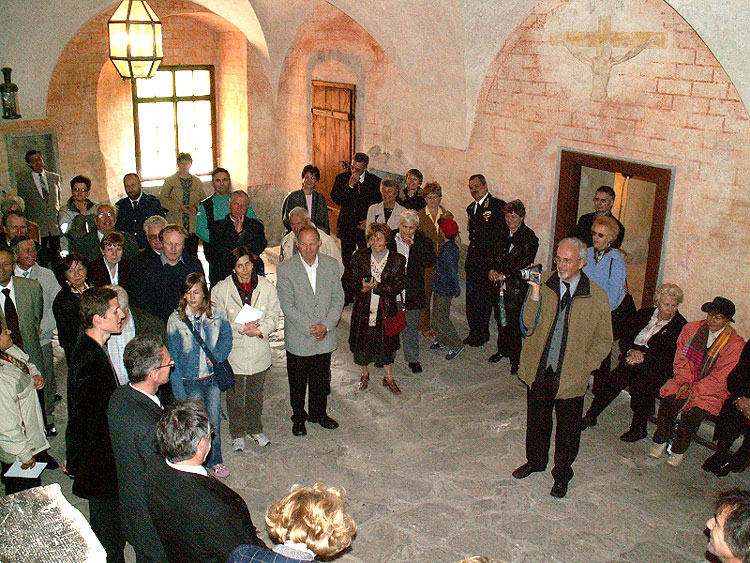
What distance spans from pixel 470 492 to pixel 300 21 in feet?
27.4

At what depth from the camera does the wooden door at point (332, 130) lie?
11.0m

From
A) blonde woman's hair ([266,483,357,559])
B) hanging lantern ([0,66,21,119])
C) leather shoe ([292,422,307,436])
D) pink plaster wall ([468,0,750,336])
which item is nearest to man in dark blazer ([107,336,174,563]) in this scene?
blonde woman's hair ([266,483,357,559])

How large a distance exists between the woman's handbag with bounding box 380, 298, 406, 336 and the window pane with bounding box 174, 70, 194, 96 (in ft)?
27.1

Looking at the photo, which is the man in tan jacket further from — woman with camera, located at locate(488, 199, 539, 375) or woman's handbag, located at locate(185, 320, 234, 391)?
woman's handbag, located at locate(185, 320, 234, 391)

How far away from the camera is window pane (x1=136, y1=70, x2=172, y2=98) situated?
12.9 metres

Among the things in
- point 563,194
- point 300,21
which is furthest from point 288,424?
point 300,21

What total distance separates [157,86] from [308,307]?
875 cm

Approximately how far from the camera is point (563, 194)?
8016 mm

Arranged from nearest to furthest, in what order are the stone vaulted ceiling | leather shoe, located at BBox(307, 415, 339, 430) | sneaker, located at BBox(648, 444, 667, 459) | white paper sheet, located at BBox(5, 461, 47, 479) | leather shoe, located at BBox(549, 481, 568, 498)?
white paper sheet, located at BBox(5, 461, 47, 479)
leather shoe, located at BBox(549, 481, 568, 498)
sneaker, located at BBox(648, 444, 667, 459)
leather shoe, located at BBox(307, 415, 339, 430)
the stone vaulted ceiling

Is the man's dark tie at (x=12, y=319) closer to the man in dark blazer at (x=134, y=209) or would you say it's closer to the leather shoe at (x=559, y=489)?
the man in dark blazer at (x=134, y=209)

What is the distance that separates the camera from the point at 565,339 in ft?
16.2

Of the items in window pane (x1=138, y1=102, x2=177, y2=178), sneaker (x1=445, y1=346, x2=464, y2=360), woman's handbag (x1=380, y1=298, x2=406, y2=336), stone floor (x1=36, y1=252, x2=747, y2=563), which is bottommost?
stone floor (x1=36, y1=252, x2=747, y2=563)

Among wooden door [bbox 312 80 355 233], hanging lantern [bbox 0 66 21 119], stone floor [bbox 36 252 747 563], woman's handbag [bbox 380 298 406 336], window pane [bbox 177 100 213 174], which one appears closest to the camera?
stone floor [bbox 36 252 747 563]

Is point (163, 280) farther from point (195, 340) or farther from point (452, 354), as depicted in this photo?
point (452, 354)
